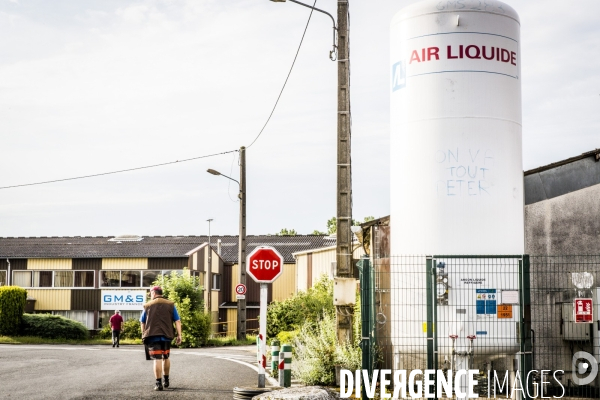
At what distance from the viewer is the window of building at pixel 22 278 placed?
1993 inches

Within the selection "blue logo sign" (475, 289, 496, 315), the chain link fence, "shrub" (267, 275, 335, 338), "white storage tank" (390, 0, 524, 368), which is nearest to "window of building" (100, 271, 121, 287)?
"shrub" (267, 275, 335, 338)

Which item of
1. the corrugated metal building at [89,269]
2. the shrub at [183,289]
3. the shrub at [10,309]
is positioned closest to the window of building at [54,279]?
the corrugated metal building at [89,269]

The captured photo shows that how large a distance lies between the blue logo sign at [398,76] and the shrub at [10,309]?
3407 cm

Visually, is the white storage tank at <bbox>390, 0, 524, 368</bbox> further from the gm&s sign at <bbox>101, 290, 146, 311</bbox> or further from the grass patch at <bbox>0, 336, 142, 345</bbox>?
the gm&s sign at <bbox>101, 290, 146, 311</bbox>

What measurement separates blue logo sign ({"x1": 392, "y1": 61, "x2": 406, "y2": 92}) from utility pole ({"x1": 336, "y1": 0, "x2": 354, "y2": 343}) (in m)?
2.02

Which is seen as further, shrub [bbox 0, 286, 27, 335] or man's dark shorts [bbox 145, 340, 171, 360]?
shrub [bbox 0, 286, 27, 335]

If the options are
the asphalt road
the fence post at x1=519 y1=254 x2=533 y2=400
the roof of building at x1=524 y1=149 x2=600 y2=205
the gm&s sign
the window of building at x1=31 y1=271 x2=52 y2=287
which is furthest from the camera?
the window of building at x1=31 y1=271 x2=52 y2=287

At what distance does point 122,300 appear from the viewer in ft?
162

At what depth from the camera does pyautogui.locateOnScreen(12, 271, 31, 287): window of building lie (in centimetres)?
5062

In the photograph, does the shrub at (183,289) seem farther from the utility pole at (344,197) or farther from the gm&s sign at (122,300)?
the utility pole at (344,197)

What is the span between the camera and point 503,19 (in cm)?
1255

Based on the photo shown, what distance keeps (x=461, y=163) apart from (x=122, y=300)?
1572 inches

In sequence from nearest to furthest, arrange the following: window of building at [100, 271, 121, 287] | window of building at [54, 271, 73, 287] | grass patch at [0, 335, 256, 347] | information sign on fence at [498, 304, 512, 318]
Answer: information sign on fence at [498, 304, 512, 318] < grass patch at [0, 335, 256, 347] < window of building at [100, 271, 121, 287] < window of building at [54, 271, 73, 287]

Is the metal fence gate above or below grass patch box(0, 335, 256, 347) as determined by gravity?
above
